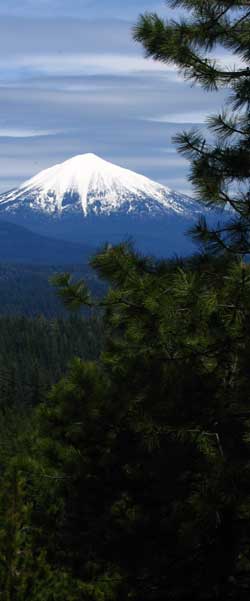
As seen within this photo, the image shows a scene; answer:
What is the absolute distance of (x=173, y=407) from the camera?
1306cm

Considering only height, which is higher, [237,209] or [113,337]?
[237,209]

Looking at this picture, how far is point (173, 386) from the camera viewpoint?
519 inches

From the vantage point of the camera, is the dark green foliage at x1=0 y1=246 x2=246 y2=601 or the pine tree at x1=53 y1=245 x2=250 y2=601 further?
the dark green foliage at x1=0 y1=246 x2=246 y2=601

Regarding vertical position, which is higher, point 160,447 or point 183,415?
point 183,415

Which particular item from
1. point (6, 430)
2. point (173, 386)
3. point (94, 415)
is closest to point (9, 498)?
point (94, 415)

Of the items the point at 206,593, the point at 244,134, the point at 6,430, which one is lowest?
the point at 6,430

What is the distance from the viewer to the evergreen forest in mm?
11984

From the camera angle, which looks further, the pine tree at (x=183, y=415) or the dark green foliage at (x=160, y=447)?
the dark green foliage at (x=160, y=447)

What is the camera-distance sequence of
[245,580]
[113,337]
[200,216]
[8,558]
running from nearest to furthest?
[8,558]
[200,216]
[245,580]
[113,337]

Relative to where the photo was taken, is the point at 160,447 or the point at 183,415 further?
the point at 160,447

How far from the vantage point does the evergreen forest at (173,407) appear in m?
12.0

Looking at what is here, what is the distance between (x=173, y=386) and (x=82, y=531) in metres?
4.20

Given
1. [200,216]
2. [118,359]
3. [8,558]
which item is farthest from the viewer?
[118,359]

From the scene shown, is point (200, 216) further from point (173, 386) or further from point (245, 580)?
point (245, 580)
